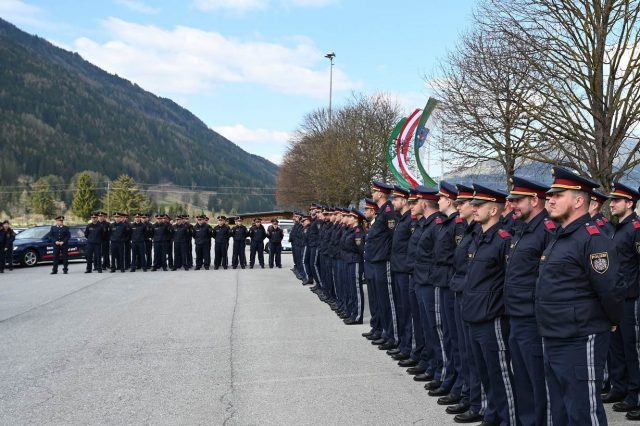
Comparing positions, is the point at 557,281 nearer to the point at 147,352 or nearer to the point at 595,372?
the point at 595,372

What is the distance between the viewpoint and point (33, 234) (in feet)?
81.0

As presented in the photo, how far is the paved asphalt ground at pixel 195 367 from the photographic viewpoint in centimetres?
578

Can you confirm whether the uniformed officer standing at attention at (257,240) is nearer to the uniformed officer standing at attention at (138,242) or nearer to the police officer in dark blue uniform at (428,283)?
the uniformed officer standing at attention at (138,242)

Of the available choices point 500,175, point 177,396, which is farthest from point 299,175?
point 177,396

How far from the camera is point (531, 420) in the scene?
499 centimetres

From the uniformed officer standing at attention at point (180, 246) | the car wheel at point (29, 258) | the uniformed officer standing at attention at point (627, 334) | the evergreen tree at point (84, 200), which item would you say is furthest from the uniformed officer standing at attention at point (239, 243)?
the evergreen tree at point (84, 200)

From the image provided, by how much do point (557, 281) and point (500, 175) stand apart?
65.9ft

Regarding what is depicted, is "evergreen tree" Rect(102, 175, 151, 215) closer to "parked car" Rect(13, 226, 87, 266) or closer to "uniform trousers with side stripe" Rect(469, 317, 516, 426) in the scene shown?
"parked car" Rect(13, 226, 87, 266)

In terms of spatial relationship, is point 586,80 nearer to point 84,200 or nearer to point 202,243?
point 202,243

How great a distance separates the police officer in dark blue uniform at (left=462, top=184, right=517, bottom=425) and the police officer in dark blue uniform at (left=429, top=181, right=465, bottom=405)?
34.5 inches

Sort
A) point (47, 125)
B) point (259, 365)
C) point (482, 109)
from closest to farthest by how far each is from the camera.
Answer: point (259, 365) < point (482, 109) < point (47, 125)

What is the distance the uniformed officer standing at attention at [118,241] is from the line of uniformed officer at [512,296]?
47.2 ft

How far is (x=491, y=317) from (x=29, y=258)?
869 inches

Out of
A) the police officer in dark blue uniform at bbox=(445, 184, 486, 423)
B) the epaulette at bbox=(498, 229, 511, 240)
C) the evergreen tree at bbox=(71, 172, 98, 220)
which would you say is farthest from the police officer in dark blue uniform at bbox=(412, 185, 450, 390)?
the evergreen tree at bbox=(71, 172, 98, 220)
